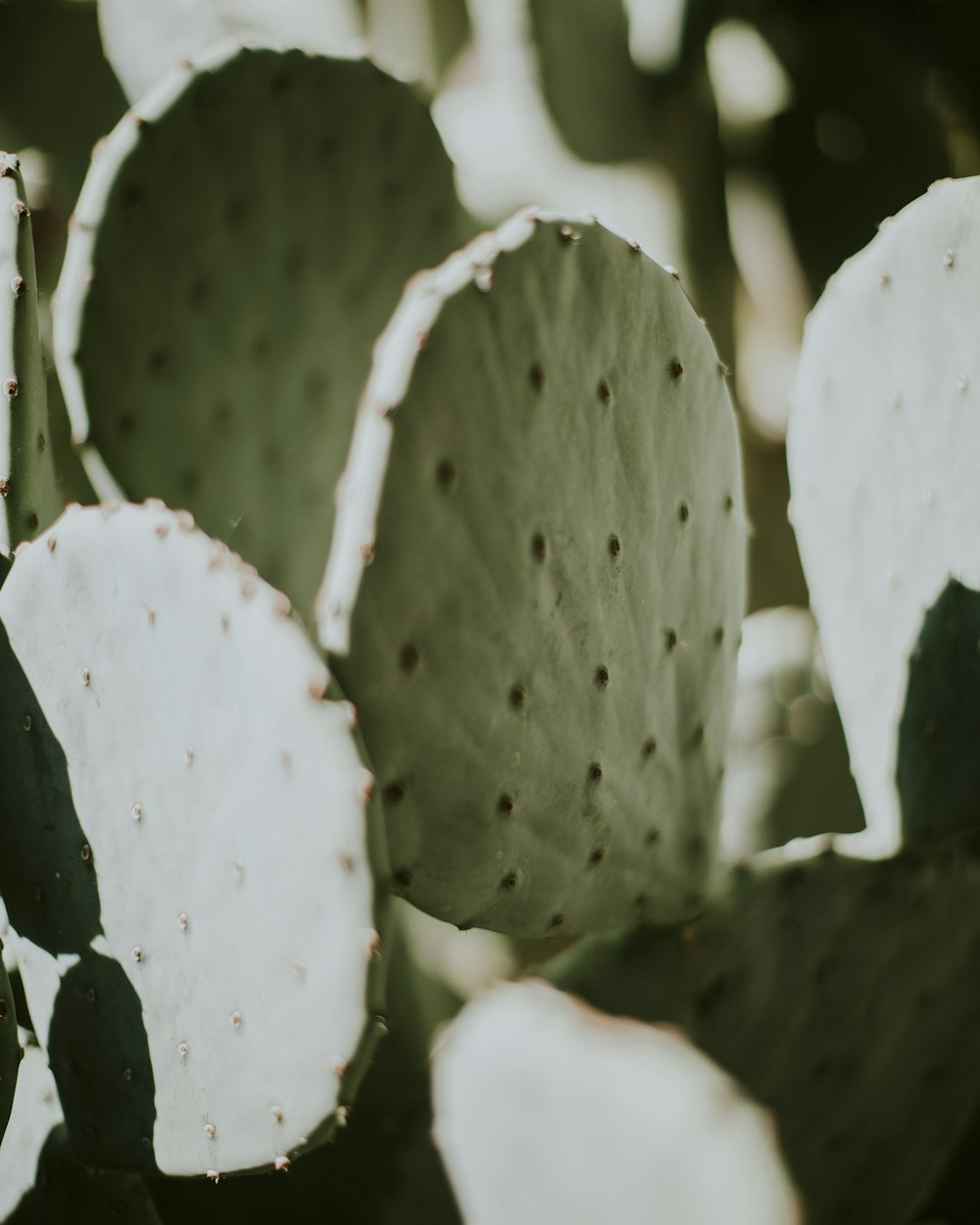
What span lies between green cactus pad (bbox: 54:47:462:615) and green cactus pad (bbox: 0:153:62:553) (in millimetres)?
143

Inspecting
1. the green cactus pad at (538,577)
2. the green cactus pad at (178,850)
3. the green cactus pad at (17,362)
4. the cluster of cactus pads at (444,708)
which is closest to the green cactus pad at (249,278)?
the cluster of cactus pads at (444,708)

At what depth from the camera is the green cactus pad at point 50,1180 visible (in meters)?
0.86

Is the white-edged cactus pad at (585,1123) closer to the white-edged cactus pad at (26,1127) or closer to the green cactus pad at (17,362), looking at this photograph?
the white-edged cactus pad at (26,1127)

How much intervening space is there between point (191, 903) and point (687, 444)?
0.41 metres

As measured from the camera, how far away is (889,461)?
0.92m

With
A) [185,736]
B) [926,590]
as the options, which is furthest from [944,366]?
[185,736]

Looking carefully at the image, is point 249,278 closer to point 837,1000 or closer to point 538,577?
point 538,577

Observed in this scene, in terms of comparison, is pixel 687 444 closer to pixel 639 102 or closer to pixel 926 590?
pixel 926 590

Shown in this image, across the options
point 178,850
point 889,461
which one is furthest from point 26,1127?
point 889,461

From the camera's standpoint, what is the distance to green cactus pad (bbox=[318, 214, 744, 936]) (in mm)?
609

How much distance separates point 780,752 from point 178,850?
2.17 feet

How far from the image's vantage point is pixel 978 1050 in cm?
106

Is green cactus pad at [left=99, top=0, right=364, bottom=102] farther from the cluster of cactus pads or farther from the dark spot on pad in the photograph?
the dark spot on pad

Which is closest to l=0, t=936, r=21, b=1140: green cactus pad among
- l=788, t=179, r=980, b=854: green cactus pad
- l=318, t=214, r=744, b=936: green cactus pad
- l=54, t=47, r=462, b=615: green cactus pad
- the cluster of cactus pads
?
the cluster of cactus pads
